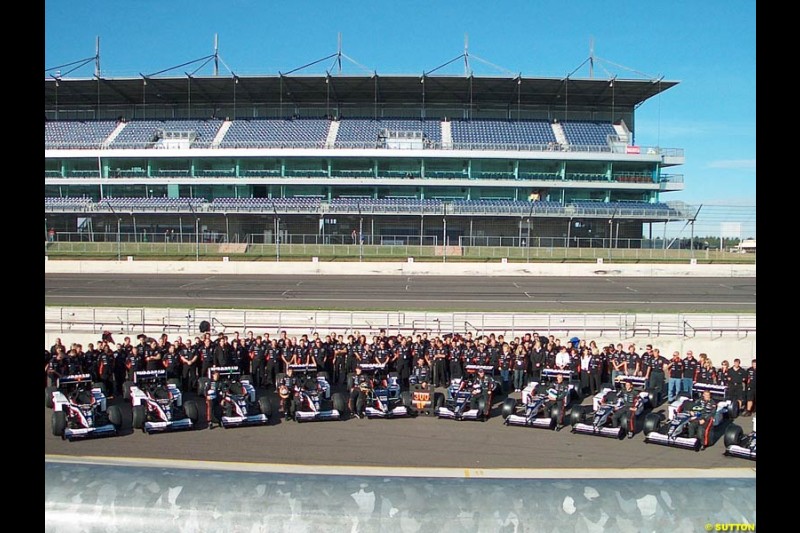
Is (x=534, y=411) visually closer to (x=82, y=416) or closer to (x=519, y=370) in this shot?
(x=519, y=370)

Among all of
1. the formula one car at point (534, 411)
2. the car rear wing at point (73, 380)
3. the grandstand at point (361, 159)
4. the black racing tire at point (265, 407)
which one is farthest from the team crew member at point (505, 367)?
the grandstand at point (361, 159)

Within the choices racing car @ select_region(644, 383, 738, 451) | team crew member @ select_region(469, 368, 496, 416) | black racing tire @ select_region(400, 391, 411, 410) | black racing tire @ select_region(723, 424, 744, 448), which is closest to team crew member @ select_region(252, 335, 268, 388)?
black racing tire @ select_region(400, 391, 411, 410)

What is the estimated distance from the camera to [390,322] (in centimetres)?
2283

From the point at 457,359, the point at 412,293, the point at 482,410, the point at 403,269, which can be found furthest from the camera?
the point at 403,269

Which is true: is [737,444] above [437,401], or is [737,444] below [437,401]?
below

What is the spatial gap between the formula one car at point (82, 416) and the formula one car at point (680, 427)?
1032 centimetres

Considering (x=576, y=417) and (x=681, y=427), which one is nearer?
(x=681, y=427)

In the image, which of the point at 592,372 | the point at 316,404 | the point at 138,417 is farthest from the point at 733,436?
the point at 138,417

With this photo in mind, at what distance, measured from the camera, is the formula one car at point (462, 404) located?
13.6 metres

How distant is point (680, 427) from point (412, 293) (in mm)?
21670

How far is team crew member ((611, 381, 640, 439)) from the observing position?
12.7 m

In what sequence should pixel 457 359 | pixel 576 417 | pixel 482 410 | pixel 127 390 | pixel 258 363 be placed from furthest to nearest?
1. pixel 457 359
2. pixel 258 363
3. pixel 127 390
4. pixel 482 410
5. pixel 576 417

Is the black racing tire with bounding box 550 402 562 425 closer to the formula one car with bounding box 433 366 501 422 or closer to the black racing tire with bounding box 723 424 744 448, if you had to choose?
the formula one car with bounding box 433 366 501 422

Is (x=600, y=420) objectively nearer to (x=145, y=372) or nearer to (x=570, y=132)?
(x=145, y=372)
